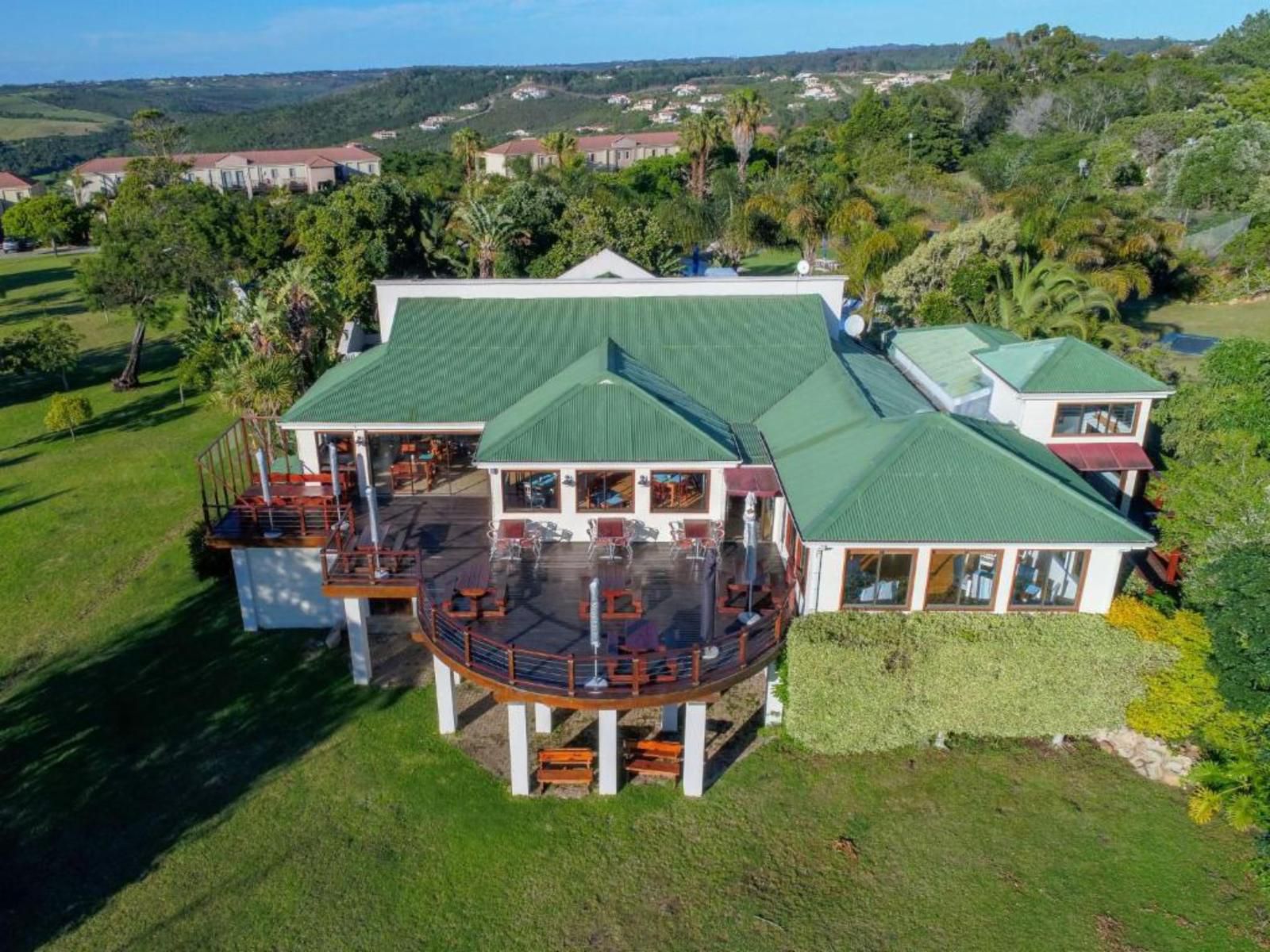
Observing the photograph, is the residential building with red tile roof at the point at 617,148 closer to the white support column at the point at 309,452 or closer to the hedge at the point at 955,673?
the white support column at the point at 309,452

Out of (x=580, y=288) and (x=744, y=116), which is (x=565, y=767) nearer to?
(x=580, y=288)

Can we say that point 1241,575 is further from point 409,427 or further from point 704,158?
point 704,158

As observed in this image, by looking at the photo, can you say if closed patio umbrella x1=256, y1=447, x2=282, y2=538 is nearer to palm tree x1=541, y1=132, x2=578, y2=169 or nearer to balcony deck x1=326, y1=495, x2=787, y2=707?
balcony deck x1=326, y1=495, x2=787, y2=707

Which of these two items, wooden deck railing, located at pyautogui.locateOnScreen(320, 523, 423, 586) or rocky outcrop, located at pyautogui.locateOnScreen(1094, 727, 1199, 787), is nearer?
rocky outcrop, located at pyautogui.locateOnScreen(1094, 727, 1199, 787)

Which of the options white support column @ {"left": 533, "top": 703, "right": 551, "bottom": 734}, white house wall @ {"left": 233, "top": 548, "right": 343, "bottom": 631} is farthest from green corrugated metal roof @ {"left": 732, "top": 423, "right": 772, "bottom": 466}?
white house wall @ {"left": 233, "top": 548, "right": 343, "bottom": 631}

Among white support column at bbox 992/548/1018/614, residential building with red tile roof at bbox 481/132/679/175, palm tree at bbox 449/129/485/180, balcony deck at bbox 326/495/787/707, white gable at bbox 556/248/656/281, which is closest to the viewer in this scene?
balcony deck at bbox 326/495/787/707

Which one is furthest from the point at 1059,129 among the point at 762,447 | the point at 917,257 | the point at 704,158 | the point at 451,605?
the point at 451,605
